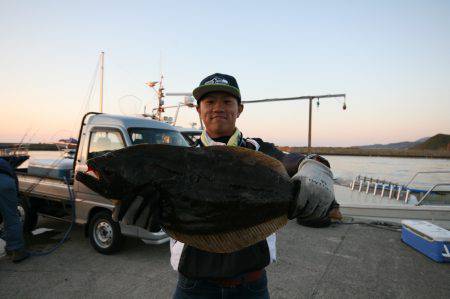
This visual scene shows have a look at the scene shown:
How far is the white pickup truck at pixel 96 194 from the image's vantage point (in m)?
5.33

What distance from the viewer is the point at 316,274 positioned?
466cm

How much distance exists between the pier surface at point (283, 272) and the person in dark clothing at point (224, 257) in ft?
8.13

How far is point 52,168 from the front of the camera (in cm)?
646

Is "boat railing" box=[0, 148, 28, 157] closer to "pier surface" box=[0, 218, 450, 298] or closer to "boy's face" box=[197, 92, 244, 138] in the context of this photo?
"pier surface" box=[0, 218, 450, 298]

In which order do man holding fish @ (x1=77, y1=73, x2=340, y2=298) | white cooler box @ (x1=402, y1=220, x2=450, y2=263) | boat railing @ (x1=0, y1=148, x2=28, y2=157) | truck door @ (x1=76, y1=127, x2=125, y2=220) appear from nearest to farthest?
man holding fish @ (x1=77, y1=73, x2=340, y2=298) → white cooler box @ (x1=402, y1=220, x2=450, y2=263) → truck door @ (x1=76, y1=127, x2=125, y2=220) → boat railing @ (x1=0, y1=148, x2=28, y2=157)

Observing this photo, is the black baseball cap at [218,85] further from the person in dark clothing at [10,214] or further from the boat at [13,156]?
the boat at [13,156]

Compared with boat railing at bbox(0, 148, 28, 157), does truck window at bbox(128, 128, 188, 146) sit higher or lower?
higher

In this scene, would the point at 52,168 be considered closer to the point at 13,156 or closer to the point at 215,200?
the point at 13,156

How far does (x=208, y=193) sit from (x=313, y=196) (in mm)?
594

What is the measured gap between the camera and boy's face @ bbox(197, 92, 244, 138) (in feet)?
6.86

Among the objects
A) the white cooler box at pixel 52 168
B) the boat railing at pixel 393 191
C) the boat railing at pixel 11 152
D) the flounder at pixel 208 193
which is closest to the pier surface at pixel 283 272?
the white cooler box at pixel 52 168

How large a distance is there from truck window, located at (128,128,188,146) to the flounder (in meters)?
3.99

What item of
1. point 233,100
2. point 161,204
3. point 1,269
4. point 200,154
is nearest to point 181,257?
point 161,204

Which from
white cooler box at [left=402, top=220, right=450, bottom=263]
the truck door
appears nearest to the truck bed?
the truck door
